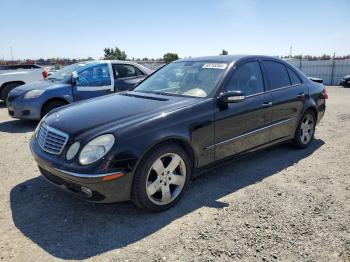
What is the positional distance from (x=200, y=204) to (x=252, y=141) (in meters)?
1.34

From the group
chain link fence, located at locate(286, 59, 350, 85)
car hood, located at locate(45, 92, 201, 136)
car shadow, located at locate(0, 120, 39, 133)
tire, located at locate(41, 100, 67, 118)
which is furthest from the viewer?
chain link fence, located at locate(286, 59, 350, 85)

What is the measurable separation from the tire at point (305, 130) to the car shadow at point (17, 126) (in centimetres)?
561

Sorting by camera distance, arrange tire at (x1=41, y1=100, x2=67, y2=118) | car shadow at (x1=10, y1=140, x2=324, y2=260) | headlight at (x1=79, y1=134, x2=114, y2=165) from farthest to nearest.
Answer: tire at (x1=41, y1=100, x2=67, y2=118)
headlight at (x1=79, y1=134, x2=114, y2=165)
car shadow at (x1=10, y1=140, x2=324, y2=260)

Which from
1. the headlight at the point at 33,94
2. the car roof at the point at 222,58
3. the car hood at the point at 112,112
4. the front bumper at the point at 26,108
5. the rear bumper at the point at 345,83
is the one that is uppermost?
the car roof at the point at 222,58

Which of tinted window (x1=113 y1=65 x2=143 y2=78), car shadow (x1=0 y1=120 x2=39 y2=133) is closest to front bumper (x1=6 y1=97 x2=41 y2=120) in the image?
car shadow (x1=0 y1=120 x2=39 y2=133)

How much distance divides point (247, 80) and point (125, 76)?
4499 mm

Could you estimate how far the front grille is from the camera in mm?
3432

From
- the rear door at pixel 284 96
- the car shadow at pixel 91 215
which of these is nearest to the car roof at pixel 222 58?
the rear door at pixel 284 96

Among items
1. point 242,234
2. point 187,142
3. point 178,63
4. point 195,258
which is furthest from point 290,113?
point 195,258

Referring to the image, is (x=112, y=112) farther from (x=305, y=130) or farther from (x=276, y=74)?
(x=305, y=130)

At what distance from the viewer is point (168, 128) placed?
3533 millimetres

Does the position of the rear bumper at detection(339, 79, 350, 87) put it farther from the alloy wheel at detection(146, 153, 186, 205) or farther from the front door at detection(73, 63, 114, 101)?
the alloy wheel at detection(146, 153, 186, 205)

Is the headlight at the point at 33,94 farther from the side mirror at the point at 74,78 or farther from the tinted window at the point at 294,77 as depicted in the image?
the tinted window at the point at 294,77

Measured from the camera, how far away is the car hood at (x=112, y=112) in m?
3.47
